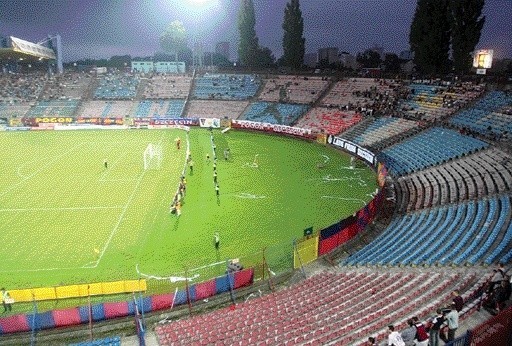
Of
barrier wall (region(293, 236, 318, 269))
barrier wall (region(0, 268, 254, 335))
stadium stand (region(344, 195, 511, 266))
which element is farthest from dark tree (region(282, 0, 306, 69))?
barrier wall (region(0, 268, 254, 335))

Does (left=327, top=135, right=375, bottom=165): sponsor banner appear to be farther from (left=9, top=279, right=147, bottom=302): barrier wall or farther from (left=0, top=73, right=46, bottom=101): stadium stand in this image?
(left=0, top=73, right=46, bottom=101): stadium stand

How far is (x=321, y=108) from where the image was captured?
241 ft

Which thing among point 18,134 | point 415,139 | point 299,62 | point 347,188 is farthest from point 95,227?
point 299,62

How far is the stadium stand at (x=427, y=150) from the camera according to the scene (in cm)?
4069

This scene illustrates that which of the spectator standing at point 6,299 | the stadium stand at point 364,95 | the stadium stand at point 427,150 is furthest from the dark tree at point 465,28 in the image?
the spectator standing at point 6,299

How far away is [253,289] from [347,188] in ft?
64.8

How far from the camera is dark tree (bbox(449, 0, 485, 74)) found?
59.9 m

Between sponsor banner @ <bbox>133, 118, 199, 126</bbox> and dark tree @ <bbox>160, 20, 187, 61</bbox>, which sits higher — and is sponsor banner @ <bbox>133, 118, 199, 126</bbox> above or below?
below

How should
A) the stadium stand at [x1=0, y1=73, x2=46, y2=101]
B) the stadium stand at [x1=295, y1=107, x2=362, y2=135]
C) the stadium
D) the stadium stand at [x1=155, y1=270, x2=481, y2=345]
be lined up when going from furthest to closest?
the stadium stand at [x1=0, y1=73, x2=46, y2=101] → the stadium stand at [x1=295, y1=107, x2=362, y2=135] → the stadium → the stadium stand at [x1=155, y1=270, x2=481, y2=345]

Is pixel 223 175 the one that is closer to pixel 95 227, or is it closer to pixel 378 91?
pixel 95 227

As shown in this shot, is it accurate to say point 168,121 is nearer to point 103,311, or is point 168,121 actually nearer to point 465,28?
point 465,28

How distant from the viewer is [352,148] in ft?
173

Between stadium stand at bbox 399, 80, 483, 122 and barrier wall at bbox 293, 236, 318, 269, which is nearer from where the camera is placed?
barrier wall at bbox 293, 236, 318, 269

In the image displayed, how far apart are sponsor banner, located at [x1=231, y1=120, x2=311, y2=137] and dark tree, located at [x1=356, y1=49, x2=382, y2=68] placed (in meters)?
68.4
